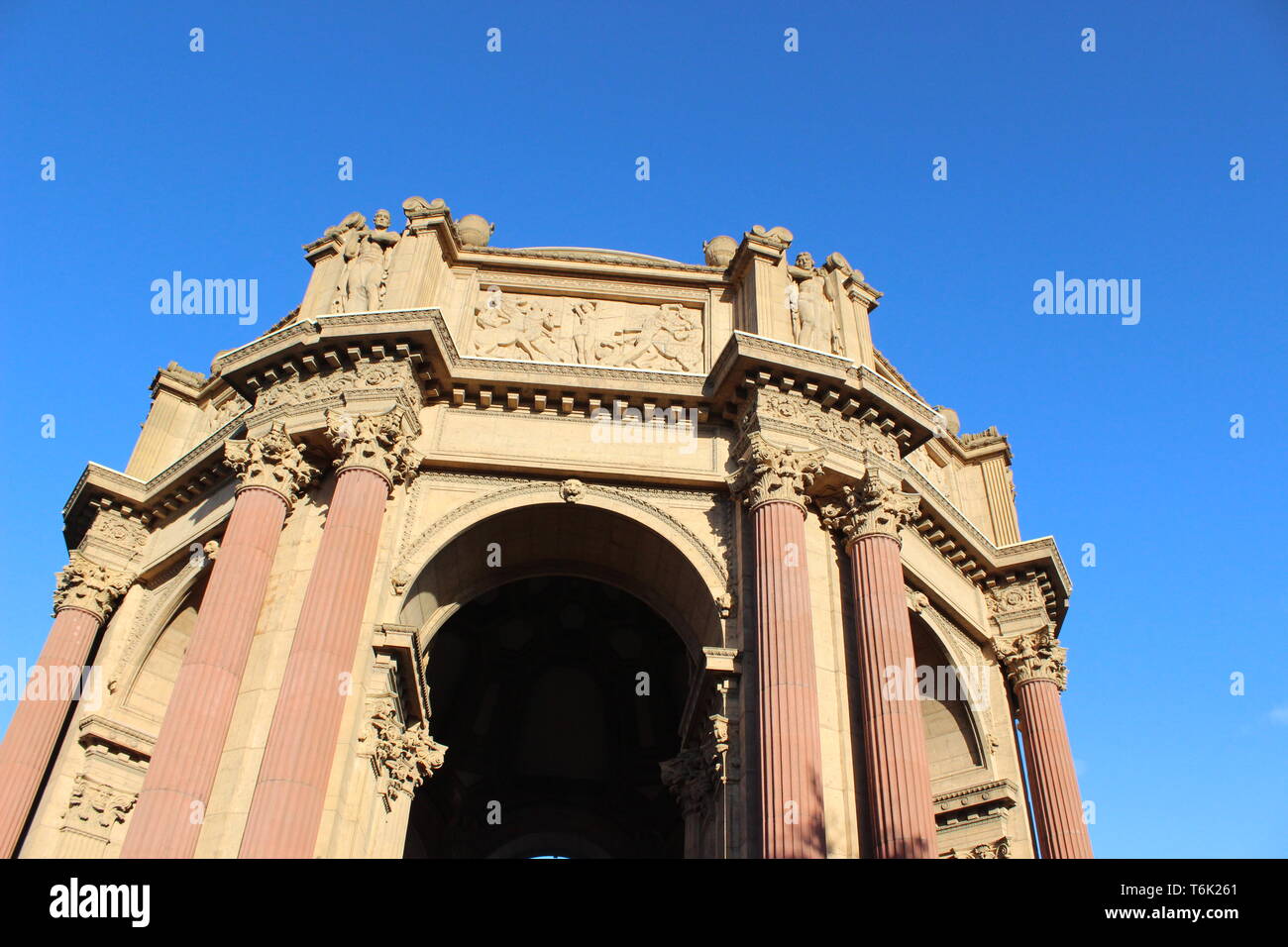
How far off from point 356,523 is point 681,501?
7.36 metres

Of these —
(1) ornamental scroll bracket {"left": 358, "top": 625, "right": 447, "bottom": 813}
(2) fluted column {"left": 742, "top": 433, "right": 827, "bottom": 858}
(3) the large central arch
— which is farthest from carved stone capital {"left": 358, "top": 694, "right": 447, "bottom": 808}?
(3) the large central arch

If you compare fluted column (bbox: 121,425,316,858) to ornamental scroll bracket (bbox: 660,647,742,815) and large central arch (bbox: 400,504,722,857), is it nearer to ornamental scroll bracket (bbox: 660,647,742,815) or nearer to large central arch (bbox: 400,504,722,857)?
ornamental scroll bracket (bbox: 660,647,742,815)

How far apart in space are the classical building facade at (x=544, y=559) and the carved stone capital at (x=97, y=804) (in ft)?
0.22

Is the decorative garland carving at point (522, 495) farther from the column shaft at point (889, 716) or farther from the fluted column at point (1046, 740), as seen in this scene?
the fluted column at point (1046, 740)

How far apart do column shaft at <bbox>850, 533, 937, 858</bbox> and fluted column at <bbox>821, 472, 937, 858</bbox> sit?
0.02 metres

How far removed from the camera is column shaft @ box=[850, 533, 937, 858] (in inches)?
728

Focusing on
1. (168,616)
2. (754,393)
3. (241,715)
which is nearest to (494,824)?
(168,616)

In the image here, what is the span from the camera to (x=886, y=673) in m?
20.2

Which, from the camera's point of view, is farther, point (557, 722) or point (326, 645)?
point (557, 722)

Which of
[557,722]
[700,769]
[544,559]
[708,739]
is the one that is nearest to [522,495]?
[544,559]

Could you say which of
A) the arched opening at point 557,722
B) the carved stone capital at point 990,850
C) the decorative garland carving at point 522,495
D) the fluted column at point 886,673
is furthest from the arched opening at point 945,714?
the arched opening at point 557,722

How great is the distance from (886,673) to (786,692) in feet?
8.25

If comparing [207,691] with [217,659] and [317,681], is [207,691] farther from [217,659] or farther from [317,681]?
[317,681]
